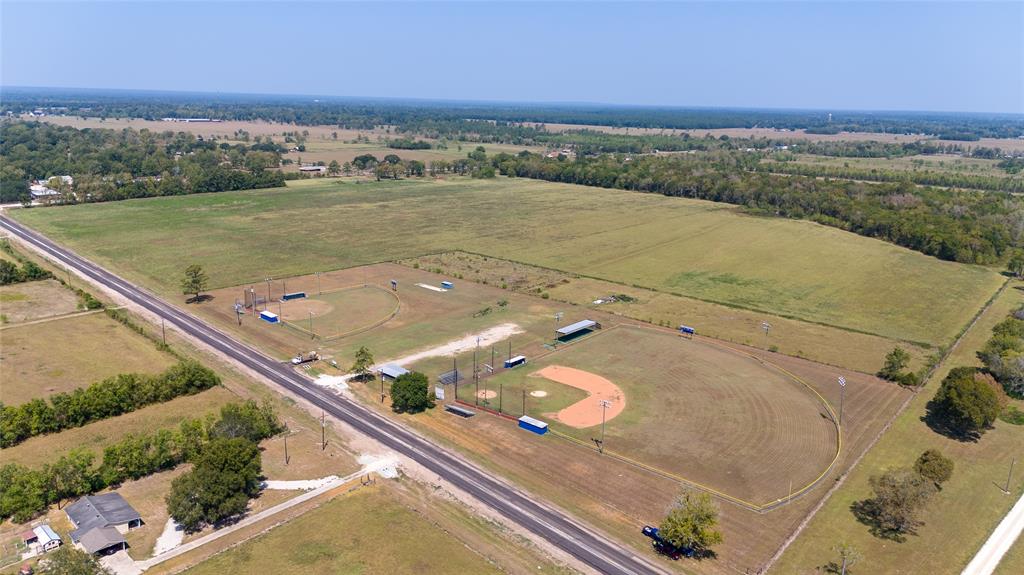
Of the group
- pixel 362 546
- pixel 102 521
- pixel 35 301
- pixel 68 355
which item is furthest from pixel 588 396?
pixel 35 301

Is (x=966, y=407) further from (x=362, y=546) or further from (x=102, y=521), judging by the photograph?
(x=102, y=521)

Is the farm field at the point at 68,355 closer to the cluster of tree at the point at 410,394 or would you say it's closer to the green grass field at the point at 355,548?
the cluster of tree at the point at 410,394

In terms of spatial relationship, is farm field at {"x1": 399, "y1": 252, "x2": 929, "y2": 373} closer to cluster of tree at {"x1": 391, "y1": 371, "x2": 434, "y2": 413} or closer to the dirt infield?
the dirt infield

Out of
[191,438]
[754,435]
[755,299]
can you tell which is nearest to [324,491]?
[191,438]

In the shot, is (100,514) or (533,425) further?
(533,425)

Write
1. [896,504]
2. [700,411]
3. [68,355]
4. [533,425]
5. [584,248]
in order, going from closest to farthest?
[896,504]
[533,425]
[700,411]
[68,355]
[584,248]

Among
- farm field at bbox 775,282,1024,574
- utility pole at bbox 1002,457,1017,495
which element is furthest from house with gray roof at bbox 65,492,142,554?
utility pole at bbox 1002,457,1017,495

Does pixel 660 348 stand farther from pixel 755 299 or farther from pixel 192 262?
pixel 192 262
